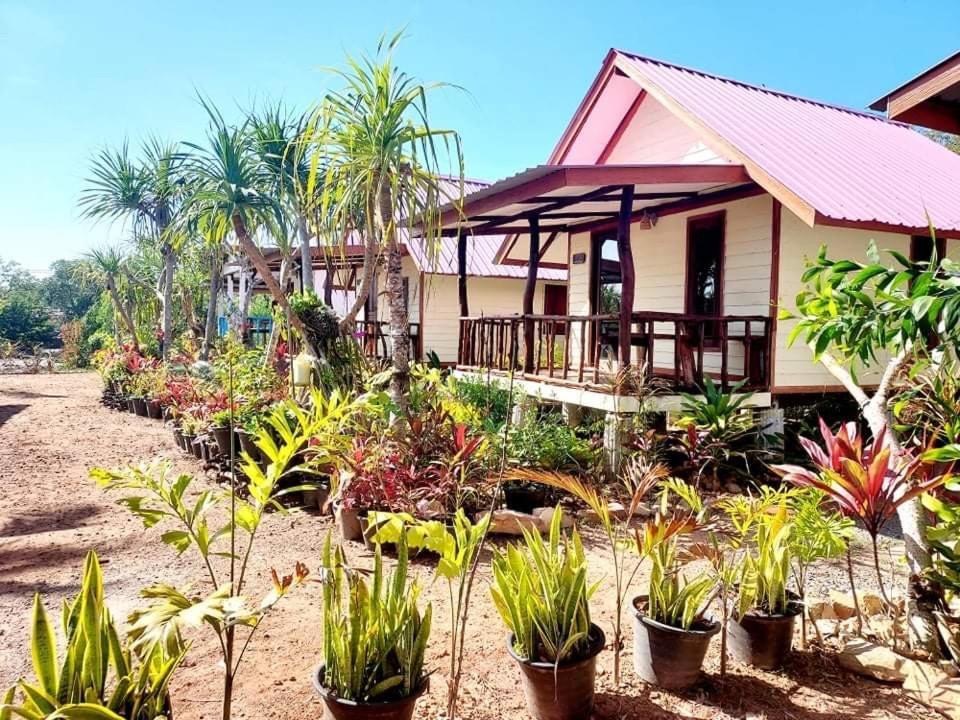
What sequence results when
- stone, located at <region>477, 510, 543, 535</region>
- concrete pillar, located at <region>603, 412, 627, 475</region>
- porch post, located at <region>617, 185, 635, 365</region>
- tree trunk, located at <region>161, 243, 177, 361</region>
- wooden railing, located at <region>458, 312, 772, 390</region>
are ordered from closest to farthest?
1. stone, located at <region>477, 510, 543, 535</region>
2. concrete pillar, located at <region>603, 412, 627, 475</region>
3. porch post, located at <region>617, 185, 635, 365</region>
4. wooden railing, located at <region>458, 312, 772, 390</region>
5. tree trunk, located at <region>161, 243, 177, 361</region>

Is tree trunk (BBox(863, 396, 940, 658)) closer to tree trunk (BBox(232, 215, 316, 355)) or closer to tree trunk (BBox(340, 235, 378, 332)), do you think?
tree trunk (BBox(340, 235, 378, 332))

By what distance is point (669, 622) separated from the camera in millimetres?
2916

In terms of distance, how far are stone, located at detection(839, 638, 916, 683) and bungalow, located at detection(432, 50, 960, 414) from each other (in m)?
3.84

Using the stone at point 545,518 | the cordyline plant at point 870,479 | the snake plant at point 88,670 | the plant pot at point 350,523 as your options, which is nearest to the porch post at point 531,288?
the stone at point 545,518

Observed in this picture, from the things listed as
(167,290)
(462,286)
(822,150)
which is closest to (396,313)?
(462,286)

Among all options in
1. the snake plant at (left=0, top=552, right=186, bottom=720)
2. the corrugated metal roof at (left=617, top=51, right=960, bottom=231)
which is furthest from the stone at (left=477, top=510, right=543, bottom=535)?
the corrugated metal roof at (left=617, top=51, right=960, bottom=231)

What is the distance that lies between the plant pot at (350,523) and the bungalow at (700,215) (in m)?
3.14

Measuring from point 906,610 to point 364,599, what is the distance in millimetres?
2775

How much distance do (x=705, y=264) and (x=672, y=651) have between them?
7219mm

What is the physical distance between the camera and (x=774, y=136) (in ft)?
28.4

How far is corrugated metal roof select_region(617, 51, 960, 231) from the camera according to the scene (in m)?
6.96

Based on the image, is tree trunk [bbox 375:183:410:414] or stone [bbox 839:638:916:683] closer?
stone [bbox 839:638:916:683]

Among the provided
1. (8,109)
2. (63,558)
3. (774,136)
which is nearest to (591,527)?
(63,558)

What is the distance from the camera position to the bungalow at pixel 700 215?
7.06 metres
